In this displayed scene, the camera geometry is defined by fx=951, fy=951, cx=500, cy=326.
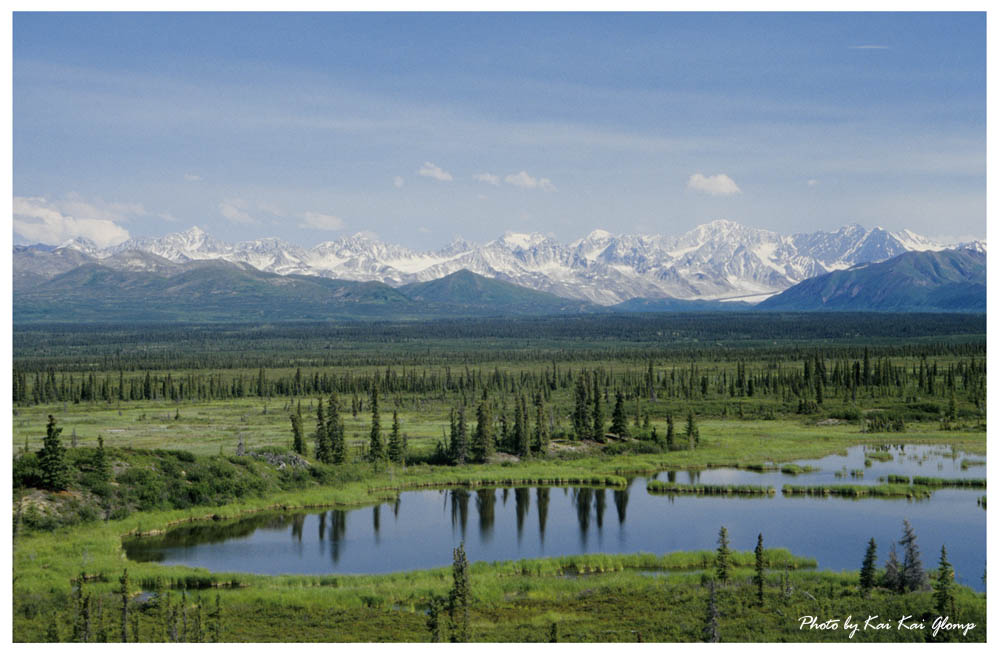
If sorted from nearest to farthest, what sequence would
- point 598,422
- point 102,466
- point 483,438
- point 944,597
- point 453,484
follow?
point 944,597, point 102,466, point 453,484, point 483,438, point 598,422

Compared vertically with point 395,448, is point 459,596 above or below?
below

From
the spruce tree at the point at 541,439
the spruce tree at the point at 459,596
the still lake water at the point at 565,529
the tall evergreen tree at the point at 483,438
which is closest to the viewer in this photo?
the spruce tree at the point at 459,596

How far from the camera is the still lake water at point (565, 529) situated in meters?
56.3

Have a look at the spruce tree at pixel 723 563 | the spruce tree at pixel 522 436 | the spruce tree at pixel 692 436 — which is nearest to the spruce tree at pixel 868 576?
the spruce tree at pixel 723 563

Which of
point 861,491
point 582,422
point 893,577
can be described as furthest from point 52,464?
point 861,491

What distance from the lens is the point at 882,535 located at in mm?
59281

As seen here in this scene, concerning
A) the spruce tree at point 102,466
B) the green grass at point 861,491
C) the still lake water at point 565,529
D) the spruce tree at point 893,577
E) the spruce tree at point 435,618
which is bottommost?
the still lake water at point 565,529

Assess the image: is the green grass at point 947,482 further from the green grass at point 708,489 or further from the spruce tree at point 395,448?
the spruce tree at point 395,448

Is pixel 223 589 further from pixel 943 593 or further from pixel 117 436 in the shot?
pixel 117 436

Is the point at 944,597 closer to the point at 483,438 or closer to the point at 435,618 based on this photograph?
the point at 435,618

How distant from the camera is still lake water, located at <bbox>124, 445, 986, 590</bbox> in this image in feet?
185

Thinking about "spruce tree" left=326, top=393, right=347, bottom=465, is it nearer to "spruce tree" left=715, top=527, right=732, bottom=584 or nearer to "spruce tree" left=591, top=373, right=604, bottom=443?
"spruce tree" left=591, top=373, right=604, bottom=443

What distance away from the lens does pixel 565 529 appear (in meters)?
65.6
